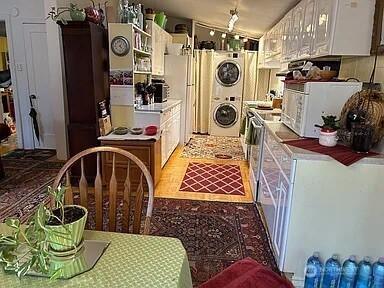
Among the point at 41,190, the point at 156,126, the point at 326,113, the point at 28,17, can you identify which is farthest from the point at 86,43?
the point at 326,113

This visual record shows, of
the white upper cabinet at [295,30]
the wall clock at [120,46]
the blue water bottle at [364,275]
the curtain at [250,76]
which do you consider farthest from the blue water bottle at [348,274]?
the curtain at [250,76]

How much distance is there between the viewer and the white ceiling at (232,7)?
3.88m

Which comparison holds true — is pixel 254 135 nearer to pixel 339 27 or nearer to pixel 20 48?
pixel 339 27

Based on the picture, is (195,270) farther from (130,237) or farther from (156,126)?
(156,126)

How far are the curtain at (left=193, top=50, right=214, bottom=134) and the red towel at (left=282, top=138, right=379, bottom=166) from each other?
4738 millimetres

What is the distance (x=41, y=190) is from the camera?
347 cm

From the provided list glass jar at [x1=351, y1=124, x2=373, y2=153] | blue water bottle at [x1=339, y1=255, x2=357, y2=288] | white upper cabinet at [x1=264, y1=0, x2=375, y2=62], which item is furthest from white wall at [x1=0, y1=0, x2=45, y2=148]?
blue water bottle at [x1=339, y1=255, x2=357, y2=288]

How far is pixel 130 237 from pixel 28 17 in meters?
4.77

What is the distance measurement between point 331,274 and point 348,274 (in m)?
0.10

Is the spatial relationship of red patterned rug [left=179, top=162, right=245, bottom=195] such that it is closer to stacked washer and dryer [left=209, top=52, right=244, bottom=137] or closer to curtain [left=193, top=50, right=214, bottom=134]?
stacked washer and dryer [left=209, top=52, right=244, bottom=137]

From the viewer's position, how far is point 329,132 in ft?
6.72

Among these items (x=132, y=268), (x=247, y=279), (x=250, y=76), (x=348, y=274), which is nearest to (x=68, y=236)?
(x=132, y=268)

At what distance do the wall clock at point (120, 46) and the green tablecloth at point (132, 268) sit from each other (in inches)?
110

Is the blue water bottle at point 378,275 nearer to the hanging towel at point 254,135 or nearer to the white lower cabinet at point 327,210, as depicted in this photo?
the white lower cabinet at point 327,210
